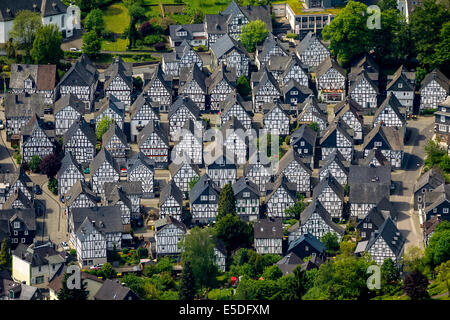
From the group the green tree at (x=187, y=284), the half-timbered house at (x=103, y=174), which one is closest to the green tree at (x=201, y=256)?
the green tree at (x=187, y=284)

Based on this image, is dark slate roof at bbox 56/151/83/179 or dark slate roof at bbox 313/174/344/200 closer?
dark slate roof at bbox 313/174/344/200

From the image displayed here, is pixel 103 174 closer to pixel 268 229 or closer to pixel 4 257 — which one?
pixel 4 257

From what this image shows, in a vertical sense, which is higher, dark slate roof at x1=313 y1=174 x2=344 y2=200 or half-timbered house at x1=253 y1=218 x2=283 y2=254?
dark slate roof at x1=313 y1=174 x2=344 y2=200

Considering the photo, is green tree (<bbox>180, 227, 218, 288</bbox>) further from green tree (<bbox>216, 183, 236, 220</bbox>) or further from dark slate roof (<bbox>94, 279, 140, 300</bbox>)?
dark slate roof (<bbox>94, 279, 140, 300</bbox>)

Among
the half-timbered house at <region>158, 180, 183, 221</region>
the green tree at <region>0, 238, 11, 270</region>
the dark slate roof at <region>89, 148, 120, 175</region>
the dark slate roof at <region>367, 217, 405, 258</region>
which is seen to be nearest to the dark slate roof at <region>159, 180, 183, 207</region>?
the half-timbered house at <region>158, 180, 183, 221</region>

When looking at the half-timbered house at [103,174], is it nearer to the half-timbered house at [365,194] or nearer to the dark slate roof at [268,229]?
the dark slate roof at [268,229]
